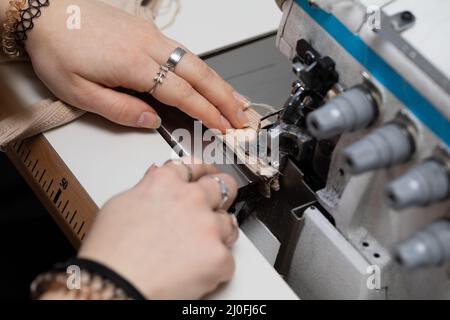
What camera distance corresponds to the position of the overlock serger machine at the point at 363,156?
24.1 inches

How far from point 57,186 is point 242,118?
1.04ft

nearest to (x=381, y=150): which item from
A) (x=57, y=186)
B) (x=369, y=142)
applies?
(x=369, y=142)

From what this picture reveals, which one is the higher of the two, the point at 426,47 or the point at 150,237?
the point at 426,47

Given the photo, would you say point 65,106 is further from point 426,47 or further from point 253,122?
point 426,47

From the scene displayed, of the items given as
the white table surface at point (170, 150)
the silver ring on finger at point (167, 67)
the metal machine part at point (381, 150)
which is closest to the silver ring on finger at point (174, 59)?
the silver ring on finger at point (167, 67)

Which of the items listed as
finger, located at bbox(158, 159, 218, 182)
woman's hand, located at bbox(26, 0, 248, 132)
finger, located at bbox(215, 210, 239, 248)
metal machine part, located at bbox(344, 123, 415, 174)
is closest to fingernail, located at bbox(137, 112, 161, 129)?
woman's hand, located at bbox(26, 0, 248, 132)

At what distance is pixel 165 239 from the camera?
2.16 feet

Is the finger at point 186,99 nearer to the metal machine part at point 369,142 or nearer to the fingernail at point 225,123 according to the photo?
the fingernail at point 225,123

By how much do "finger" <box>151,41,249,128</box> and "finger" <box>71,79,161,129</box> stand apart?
0.08 metres

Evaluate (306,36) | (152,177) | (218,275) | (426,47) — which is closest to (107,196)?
(152,177)

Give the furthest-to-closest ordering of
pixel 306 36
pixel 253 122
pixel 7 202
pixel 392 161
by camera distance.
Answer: pixel 7 202 < pixel 253 122 < pixel 306 36 < pixel 392 161

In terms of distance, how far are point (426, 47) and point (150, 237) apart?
39cm

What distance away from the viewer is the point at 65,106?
905mm
